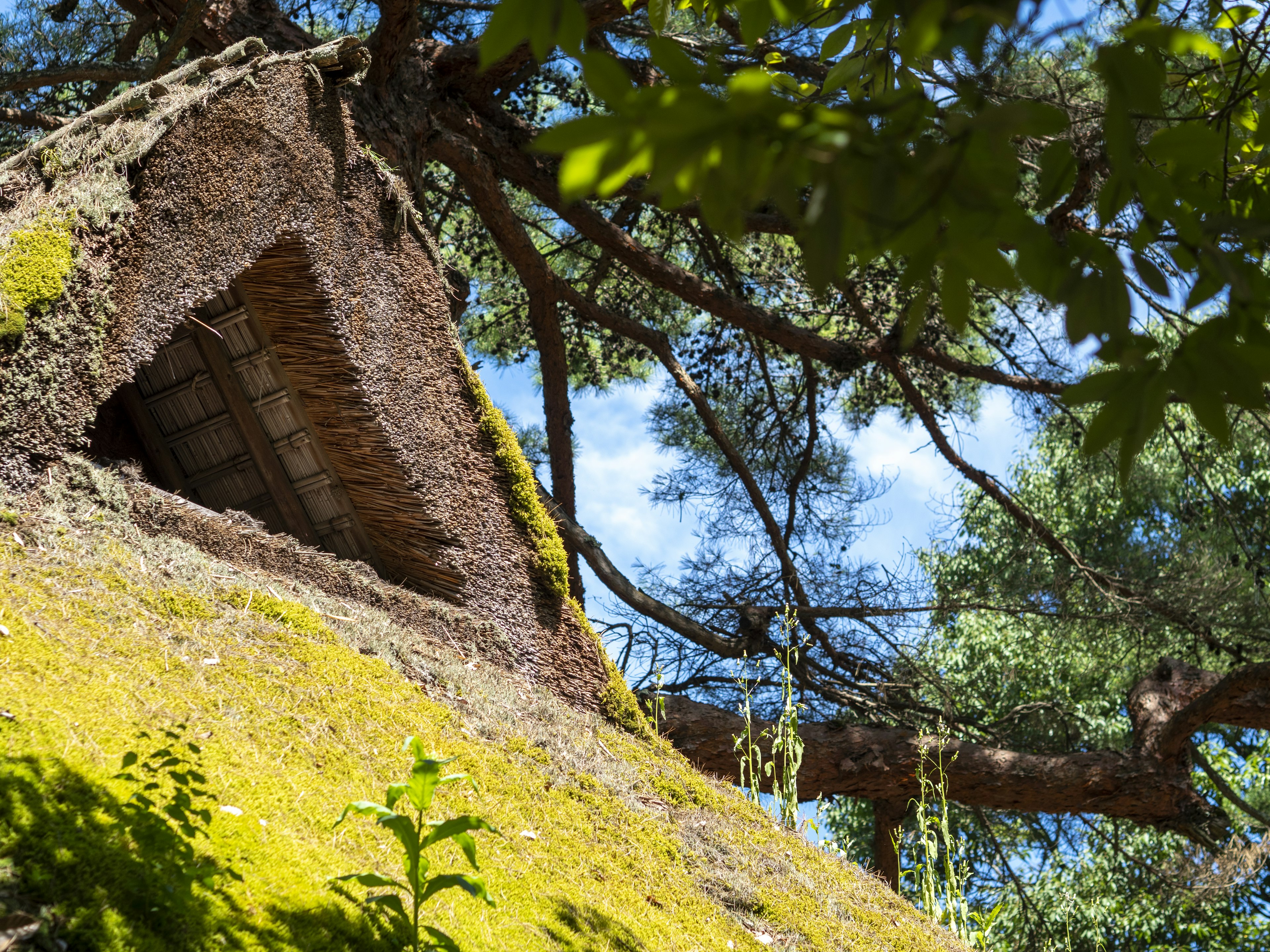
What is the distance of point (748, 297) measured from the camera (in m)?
8.27

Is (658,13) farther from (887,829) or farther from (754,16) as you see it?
(887,829)

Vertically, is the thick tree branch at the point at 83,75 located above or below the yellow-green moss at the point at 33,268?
above

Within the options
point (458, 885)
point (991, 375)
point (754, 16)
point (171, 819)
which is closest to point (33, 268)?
point (171, 819)

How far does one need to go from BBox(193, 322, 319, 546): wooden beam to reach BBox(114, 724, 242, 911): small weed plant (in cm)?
273

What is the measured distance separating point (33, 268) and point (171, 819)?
2165 millimetres

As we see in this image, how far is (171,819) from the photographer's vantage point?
226 centimetres

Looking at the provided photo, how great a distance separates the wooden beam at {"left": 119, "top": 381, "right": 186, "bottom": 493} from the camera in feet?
16.2

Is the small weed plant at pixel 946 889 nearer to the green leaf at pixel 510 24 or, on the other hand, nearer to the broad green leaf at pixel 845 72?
the broad green leaf at pixel 845 72

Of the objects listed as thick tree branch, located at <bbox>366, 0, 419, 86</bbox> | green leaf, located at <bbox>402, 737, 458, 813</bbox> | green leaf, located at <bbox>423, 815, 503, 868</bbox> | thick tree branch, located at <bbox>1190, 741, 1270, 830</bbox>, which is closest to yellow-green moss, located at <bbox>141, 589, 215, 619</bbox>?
green leaf, located at <bbox>402, 737, 458, 813</bbox>

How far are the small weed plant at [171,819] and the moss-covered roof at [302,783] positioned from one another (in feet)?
0.05

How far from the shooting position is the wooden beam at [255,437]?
15.7 feet

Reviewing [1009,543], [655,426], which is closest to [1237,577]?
[1009,543]

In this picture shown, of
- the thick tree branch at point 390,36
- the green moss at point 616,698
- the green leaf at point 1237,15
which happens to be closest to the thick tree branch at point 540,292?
the thick tree branch at point 390,36

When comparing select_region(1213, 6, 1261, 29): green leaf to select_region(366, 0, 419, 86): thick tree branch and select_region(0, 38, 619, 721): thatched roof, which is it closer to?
select_region(0, 38, 619, 721): thatched roof
